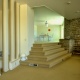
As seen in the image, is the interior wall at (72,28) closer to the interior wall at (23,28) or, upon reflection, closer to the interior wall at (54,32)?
the interior wall at (54,32)

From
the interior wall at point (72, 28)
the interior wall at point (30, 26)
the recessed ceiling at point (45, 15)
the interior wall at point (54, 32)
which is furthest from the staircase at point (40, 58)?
the interior wall at point (54, 32)

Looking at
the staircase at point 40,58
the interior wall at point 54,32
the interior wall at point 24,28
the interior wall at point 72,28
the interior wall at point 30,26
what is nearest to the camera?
the staircase at point 40,58

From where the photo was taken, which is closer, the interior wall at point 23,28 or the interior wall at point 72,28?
the interior wall at point 23,28

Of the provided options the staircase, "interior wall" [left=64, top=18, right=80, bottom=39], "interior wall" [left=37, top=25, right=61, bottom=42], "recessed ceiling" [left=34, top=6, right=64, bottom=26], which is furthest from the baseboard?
"interior wall" [left=37, top=25, right=61, bottom=42]

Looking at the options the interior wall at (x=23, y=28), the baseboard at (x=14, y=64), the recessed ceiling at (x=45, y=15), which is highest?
the recessed ceiling at (x=45, y=15)

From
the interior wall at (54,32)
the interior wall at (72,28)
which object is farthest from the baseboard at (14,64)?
the interior wall at (54,32)

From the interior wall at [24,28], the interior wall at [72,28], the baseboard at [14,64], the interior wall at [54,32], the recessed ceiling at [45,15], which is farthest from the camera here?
the interior wall at [54,32]

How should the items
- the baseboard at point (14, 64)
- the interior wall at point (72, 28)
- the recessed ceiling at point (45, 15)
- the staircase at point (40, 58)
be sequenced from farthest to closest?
the interior wall at point (72, 28) → the recessed ceiling at point (45, 15) → the staircase at point (40, 58) → the baseboard at point (14, 64)

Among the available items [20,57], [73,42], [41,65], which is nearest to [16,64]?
[20,57]

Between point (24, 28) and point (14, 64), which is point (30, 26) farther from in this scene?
point (14, 64)

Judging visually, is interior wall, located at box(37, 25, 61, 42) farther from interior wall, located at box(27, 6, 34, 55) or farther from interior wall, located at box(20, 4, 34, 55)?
interior wall, located at box(20, 4, 34, 55)

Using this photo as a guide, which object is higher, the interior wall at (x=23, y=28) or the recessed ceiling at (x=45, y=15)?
the recessed ceiling at (x=45, y=15)

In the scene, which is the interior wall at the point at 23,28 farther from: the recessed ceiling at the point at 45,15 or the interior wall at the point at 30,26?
the recessed ceiling at the point at 45,15

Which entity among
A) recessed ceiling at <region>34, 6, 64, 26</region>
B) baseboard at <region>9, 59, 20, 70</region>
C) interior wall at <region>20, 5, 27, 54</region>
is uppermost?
→ recessed ceiling at <region>34, 6, 64, 26</region>
